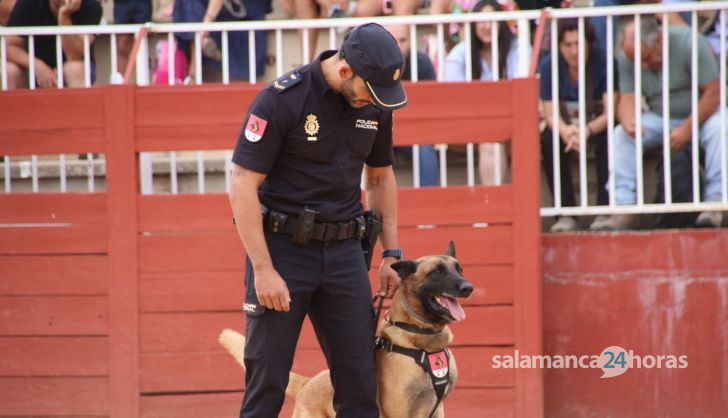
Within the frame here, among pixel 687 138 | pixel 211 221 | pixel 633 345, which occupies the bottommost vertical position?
pixel 633 345

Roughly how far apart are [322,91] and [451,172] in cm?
284

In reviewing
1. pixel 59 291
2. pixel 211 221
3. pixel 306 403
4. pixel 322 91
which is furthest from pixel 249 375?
pixel 59 291

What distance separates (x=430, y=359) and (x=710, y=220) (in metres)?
2.53

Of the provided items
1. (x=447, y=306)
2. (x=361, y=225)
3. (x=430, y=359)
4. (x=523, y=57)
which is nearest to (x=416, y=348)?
(x=430, y=359)

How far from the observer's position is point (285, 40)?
7.15 m

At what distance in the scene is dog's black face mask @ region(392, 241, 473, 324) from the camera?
4.25 m

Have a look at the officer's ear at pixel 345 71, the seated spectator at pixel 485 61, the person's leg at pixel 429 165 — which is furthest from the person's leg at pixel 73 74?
the officer's ear at pixel 345 71

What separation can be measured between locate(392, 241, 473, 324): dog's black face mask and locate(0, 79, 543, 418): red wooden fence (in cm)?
128

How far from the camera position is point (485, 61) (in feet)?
20.3

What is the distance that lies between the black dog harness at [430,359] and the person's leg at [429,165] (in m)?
1.76

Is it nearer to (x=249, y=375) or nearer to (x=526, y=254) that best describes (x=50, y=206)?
(x=249, y=375)

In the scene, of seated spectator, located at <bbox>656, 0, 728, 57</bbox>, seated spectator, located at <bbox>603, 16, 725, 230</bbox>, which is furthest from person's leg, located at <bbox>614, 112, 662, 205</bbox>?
seated spectator, located at <bbox>656, 0, 728, 57</bbox>

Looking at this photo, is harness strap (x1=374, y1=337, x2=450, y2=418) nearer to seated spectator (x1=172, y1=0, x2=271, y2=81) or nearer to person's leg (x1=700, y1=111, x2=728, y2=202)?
person's leg (x1=700, y1=111, x2=728, y2=202)

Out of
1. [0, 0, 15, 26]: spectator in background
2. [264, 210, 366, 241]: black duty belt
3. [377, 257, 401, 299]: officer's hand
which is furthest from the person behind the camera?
[0, 0, 15, 26]: spectator in background
